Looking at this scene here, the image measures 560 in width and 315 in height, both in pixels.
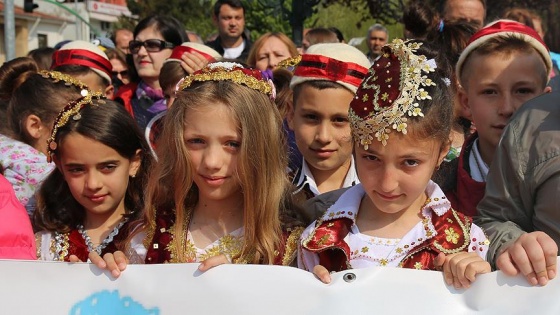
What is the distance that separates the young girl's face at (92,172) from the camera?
9.80 feet

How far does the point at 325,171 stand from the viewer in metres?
3.36

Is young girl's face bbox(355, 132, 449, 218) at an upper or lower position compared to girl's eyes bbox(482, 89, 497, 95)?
lower

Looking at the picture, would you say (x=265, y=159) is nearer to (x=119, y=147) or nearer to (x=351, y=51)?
(x=119, y=147)

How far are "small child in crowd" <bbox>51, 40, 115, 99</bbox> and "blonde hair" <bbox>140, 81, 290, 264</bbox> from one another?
254 cm

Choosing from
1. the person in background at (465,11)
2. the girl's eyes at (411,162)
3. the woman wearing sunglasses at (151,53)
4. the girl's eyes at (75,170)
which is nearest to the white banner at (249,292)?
the girl's eyes at (411,162)

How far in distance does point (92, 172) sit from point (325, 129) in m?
1.01

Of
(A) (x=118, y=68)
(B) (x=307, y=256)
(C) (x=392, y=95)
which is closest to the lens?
(C) (x=392, y=95)

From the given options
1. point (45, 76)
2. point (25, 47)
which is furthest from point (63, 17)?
point (45, 76)

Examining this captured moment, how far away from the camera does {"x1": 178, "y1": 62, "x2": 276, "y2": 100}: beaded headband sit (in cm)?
273

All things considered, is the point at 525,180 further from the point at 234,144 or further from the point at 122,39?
the point at 122,39

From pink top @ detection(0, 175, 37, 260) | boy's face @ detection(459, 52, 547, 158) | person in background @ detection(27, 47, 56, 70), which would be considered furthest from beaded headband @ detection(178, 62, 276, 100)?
person in background @ detection(27, 47, 56, 70)

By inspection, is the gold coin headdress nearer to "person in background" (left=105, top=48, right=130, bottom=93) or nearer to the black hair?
the black hair

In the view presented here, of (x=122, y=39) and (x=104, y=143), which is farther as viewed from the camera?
(x=122, y=39)

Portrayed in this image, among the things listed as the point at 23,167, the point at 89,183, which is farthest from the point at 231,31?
the point at 89,183
